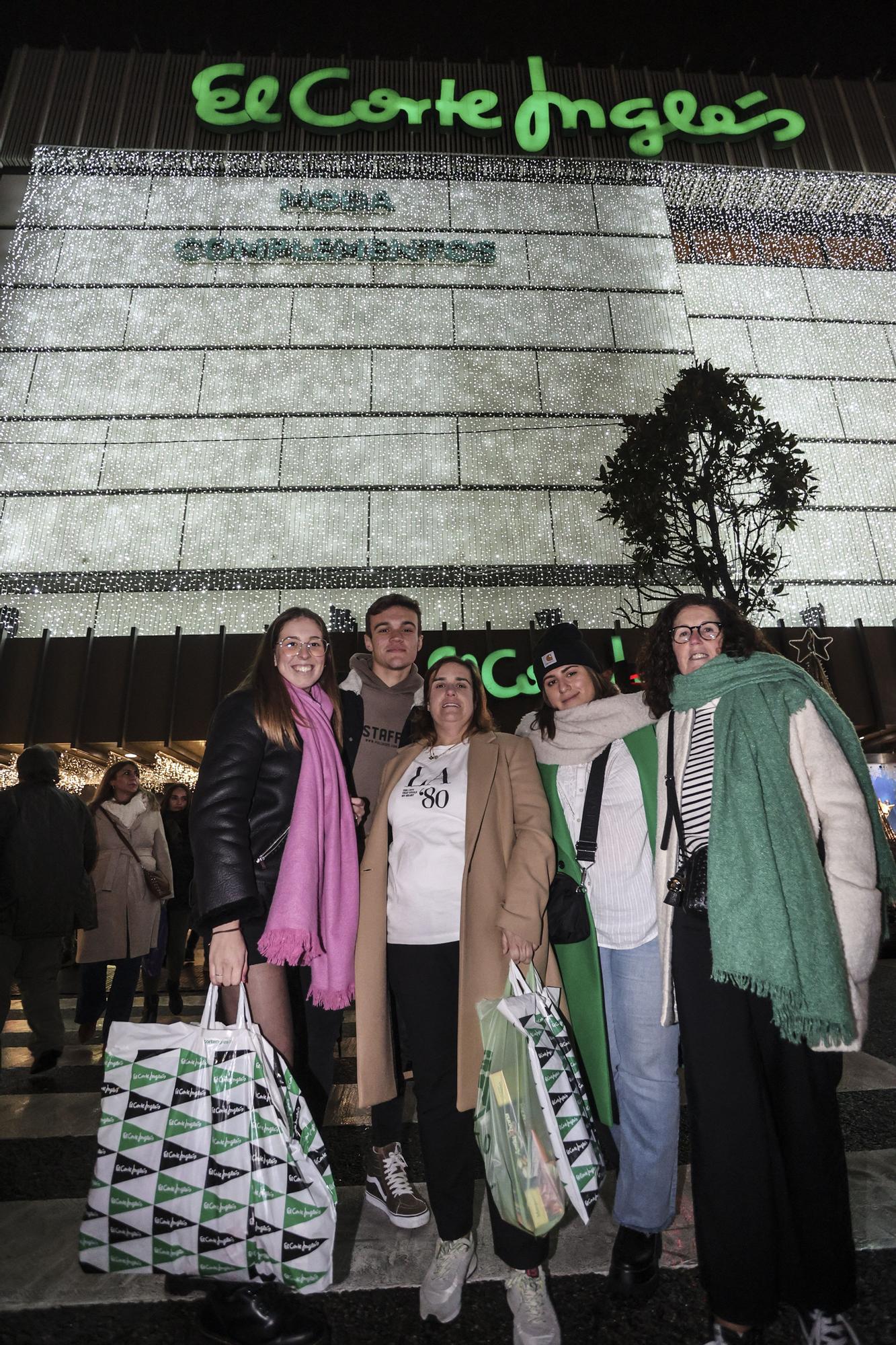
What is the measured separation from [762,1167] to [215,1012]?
1.45 m

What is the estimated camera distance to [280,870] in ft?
6.79

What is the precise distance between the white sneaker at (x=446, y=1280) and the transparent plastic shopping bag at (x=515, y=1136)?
284mm

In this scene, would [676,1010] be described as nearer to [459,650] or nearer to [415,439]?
[459,650]

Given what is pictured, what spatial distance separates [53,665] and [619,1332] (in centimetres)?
908

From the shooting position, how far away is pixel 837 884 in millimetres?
1806

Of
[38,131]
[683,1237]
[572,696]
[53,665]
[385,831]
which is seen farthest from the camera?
[38,131]

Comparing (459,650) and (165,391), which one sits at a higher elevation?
(165,391)

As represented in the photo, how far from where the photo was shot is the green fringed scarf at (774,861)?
169 cm

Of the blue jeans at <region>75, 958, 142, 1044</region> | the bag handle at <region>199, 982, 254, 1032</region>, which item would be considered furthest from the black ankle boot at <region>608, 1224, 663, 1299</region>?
the blue jeans at <region>75, 958, 142, 1044</region>

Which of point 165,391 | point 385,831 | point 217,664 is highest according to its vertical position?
point 165,391

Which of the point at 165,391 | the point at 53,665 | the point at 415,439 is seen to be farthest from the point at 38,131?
the point at 53,665

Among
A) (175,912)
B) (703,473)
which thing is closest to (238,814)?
(175,912)

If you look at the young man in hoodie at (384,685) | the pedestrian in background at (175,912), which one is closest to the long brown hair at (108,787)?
the pedestrian in background at (175,912)

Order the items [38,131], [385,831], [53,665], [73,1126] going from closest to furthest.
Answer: [385,831] → [73,1126] → [53,665] → [38,131]
